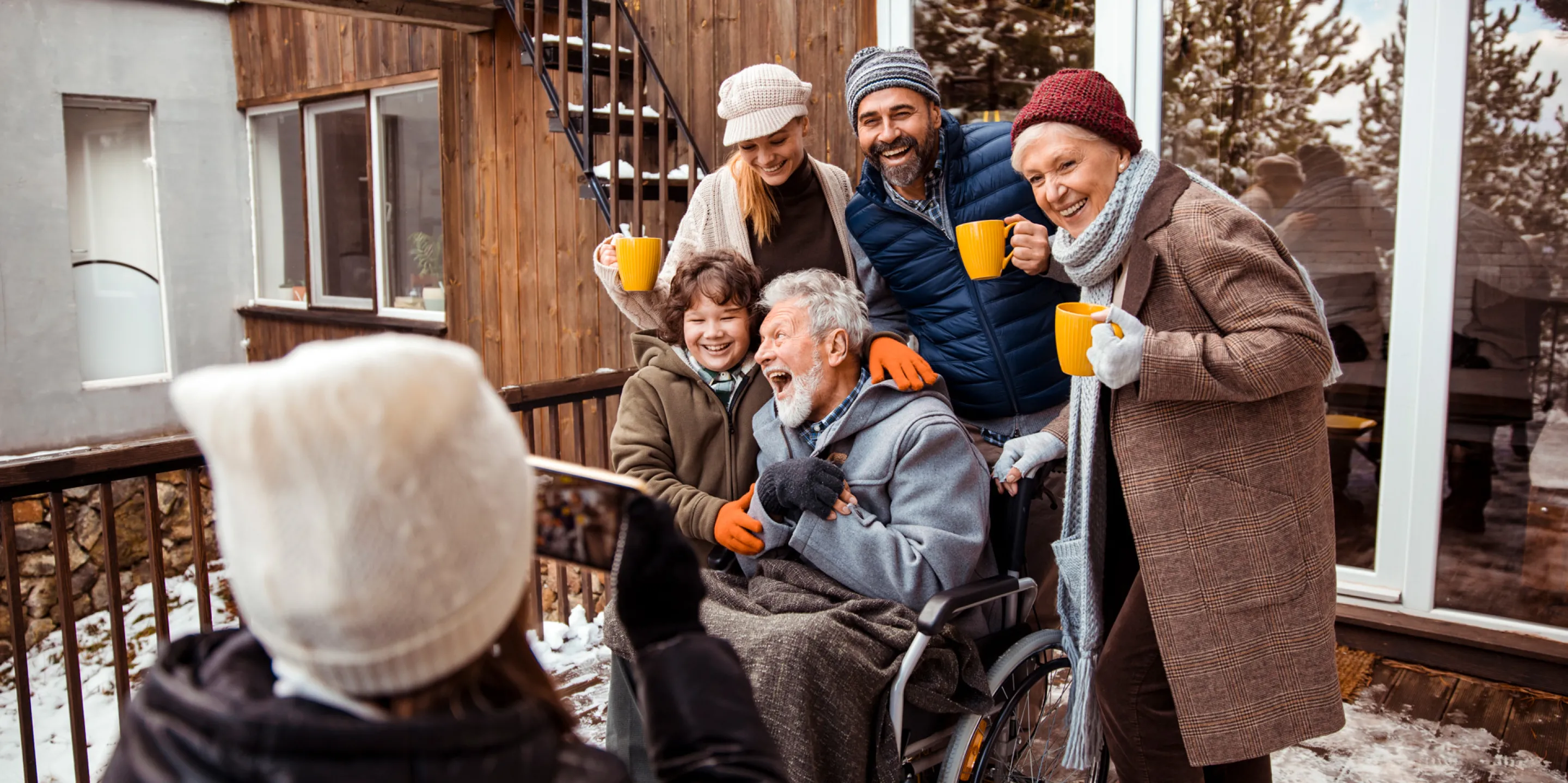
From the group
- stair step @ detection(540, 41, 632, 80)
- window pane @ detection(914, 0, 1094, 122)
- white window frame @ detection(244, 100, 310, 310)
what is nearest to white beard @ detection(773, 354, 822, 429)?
window pane @ detection(914, 0, 1094, 122)

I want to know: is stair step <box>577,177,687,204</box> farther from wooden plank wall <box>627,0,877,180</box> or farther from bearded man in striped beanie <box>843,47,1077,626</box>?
bearded man in striped beanie <box>843,47,1077,626</box>

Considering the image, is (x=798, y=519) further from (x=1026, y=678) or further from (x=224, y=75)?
(x=224, y=75)

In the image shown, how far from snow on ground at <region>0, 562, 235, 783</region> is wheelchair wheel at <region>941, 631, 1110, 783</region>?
2.32 m

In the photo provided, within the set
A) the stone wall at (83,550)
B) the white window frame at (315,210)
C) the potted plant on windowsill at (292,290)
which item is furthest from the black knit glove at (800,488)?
the potted plant on windowsill at (292,290)

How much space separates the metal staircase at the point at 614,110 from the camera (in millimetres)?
4648

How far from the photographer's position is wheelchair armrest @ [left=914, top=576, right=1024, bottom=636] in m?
1.81

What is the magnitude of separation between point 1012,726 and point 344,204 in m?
6.51

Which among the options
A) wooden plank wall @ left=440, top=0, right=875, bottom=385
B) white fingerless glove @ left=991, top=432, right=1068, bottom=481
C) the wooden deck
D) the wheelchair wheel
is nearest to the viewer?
the wheelchair wheel

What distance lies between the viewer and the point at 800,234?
2.64 metres

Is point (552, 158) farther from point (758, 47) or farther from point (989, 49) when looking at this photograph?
point (989, 49)

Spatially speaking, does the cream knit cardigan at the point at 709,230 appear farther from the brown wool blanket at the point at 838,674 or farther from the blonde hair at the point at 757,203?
the brown wool blanket at the point at 838,674

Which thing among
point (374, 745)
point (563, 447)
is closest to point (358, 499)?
point (374, 745)

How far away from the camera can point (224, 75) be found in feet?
26.2

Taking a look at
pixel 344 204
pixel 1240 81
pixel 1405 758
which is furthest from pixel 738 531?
pixel 344 204
